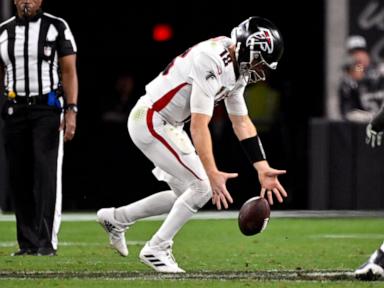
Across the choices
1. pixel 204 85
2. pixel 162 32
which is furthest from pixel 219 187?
pixel 162 32

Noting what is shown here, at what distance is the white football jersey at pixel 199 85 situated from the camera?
29.5ft

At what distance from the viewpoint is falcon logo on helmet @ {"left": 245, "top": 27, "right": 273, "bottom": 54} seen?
909cm

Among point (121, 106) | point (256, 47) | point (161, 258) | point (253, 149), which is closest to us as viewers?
point (256, 47)

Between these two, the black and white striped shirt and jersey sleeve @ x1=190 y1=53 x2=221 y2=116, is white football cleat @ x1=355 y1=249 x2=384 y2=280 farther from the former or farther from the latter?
the black and white striped shirt

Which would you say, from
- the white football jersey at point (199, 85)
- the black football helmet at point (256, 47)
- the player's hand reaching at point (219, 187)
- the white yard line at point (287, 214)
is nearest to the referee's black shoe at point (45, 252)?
the white football jersey at point (199, 85)

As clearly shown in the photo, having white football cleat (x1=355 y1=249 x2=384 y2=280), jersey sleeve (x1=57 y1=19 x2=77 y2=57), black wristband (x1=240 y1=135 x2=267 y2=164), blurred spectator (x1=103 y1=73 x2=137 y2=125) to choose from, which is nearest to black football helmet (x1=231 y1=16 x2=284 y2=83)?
black wristband (x1=240 y1=135 x2=267 y2=164)

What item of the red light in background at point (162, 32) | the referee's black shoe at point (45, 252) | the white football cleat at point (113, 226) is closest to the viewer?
the white football cleat at point (113, 226)

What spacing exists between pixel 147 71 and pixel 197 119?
46.2 ft

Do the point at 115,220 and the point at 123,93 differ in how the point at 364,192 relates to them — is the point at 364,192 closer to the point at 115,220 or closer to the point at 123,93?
the point at 123,93

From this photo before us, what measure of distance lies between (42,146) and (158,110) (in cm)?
151

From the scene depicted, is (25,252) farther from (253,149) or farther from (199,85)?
(199,85)

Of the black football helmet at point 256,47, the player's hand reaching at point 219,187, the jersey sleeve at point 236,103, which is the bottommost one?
the player's hand reaching at point 219,187

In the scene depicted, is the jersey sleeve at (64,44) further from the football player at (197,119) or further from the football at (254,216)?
the football at (254,216)

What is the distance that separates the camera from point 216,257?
10.5m
